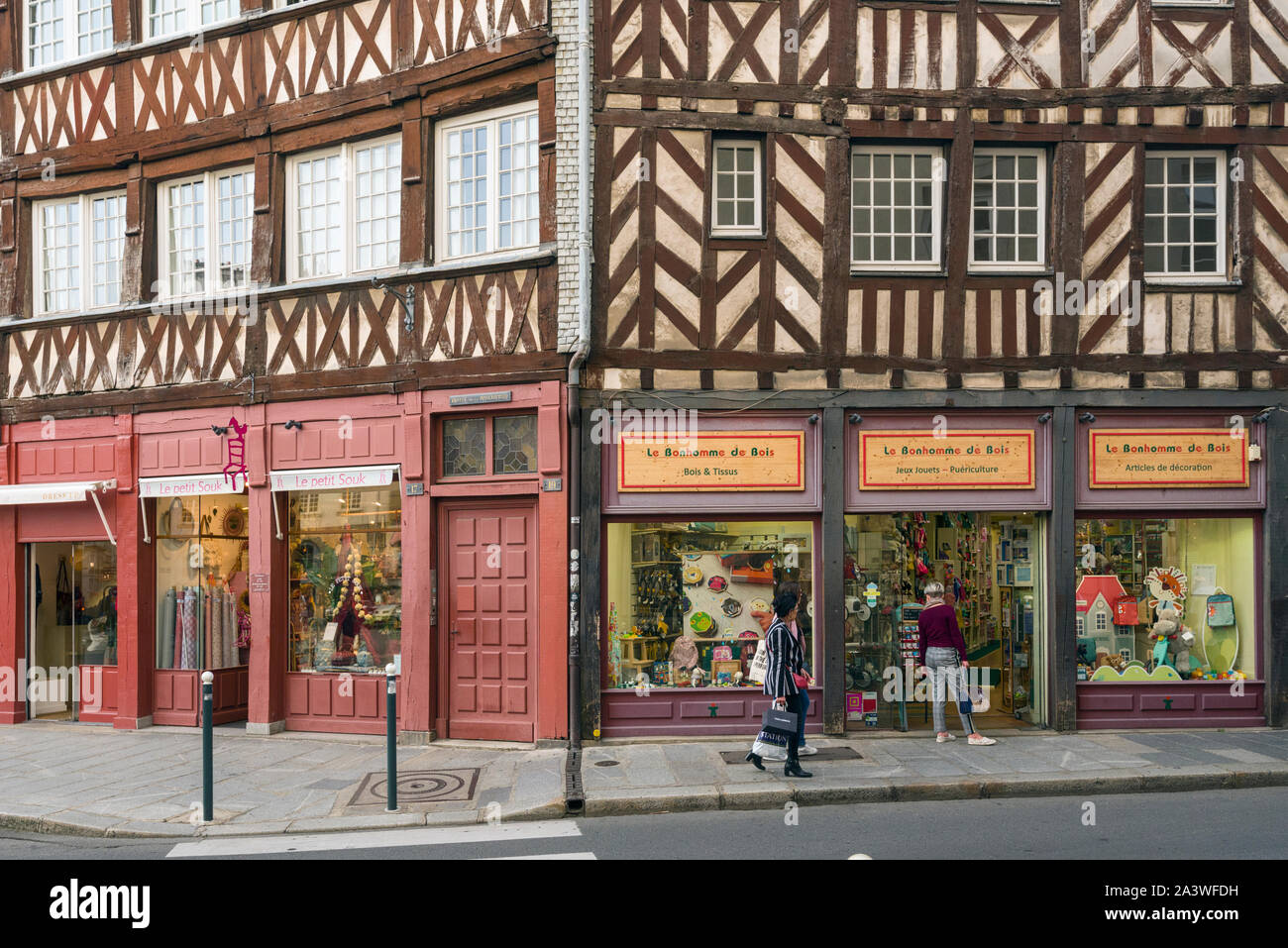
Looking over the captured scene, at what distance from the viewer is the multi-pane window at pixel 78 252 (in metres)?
13.2

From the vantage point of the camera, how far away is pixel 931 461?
10836 millimetres

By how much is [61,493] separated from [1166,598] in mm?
12800

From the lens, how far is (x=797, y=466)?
1074 cm

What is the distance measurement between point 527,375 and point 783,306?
2.73 metres

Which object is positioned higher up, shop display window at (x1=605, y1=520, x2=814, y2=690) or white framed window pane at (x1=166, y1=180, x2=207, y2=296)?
white framed window pane at (x1=166, y1=180, x2=207, y2=296)

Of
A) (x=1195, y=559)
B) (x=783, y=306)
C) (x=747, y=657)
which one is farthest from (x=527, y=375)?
(x=1195, y=559)

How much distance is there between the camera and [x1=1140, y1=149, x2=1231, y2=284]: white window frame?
11.1 meters

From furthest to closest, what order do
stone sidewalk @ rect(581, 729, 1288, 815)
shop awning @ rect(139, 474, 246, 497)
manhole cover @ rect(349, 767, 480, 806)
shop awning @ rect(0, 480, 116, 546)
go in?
shop awning @ rect(0, 480, 116, 546) < shop awning @ rect(139, 474, 246, 497) < manhole cover @ rect(349, 767, 480, 806) < stone sidewalk @ rect(581, 729, 1288, 815)

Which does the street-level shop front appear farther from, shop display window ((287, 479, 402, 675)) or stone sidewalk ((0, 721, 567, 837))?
shop display window ((287, 479, 402, 675))

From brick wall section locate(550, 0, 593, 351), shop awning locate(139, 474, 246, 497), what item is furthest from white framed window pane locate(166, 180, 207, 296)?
brick wall section locate(550, 0, 593, 351)

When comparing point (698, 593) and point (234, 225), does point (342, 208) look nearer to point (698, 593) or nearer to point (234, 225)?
point (234, 225)

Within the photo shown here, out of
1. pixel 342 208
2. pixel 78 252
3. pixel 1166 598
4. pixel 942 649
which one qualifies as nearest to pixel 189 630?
pixel 78 252

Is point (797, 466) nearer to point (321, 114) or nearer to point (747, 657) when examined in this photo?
point (747, 657)

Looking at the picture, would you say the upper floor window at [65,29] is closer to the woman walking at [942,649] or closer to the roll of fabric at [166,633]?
the roll of fabric at [166,633]
